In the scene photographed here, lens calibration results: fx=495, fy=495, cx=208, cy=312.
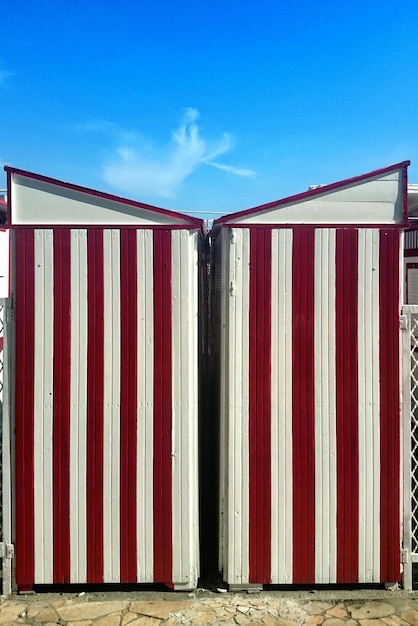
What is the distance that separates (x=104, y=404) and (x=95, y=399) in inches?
3.0

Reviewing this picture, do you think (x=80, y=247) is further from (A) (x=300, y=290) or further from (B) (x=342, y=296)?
(B) (x=342, y=296)

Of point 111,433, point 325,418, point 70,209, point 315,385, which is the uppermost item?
point 70,209

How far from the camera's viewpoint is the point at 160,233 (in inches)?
142

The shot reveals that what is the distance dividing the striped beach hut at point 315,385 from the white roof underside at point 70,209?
0.57 m

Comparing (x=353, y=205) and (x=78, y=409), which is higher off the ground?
(x=353, y=205)

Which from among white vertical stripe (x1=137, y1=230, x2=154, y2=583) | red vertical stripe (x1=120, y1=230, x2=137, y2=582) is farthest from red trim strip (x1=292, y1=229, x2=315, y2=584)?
red vertical stripe (x1=120, y1=230, x2=137, y2=582)

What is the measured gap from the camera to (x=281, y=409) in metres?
3.65

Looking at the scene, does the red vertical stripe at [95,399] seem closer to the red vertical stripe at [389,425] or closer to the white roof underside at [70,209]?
the white roof underside at [70,209]

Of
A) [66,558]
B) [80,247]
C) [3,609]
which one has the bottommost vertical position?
[3,609]

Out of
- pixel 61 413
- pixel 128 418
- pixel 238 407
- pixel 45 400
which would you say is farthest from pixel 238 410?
pixel 45 400

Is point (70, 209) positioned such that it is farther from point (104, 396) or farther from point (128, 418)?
point (128, 418)

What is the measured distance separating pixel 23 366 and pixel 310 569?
2.58 metres

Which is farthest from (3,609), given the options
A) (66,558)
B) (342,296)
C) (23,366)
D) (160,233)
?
(342,296)

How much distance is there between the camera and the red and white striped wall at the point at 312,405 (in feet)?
11.9
